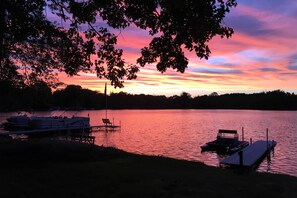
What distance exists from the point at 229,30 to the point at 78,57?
5671 mm

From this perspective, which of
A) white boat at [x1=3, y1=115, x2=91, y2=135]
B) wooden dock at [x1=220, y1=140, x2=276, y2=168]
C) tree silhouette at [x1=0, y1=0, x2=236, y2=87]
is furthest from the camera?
white boat at [x1=3, y1=115, x2=91, y2=135]

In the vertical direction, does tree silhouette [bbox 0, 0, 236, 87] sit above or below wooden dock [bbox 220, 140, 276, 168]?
above

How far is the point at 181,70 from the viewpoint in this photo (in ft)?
32.4

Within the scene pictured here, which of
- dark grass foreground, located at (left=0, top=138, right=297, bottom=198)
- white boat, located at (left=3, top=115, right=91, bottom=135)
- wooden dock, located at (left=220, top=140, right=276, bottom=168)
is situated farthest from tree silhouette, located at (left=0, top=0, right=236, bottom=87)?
white boat, located at (left=3, top=115, right=91, bottom=135)

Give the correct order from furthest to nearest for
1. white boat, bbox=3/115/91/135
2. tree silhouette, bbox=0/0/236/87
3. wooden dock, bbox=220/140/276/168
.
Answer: white boat, bbox=3/115/91/135, wooden dock, bbox=220/140/276/168, tree silhouette, bbox=0/0/236/87

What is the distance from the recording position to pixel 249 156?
3184cm

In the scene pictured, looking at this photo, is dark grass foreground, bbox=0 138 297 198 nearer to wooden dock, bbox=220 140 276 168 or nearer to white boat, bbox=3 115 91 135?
wooden dock, bbox=220 140 276 168

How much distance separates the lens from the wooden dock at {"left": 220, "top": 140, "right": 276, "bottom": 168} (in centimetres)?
2648

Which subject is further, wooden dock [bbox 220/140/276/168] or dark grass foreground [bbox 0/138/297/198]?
wooden dock [bbox 220/140/276/168]

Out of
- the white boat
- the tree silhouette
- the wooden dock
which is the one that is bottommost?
the wooden dock

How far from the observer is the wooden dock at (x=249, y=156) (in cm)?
2648

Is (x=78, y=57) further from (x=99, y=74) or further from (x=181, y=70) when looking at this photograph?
(x=181, y=70)

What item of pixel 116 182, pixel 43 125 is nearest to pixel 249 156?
pixel 116 182

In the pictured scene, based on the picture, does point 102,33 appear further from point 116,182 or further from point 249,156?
point 249,156
